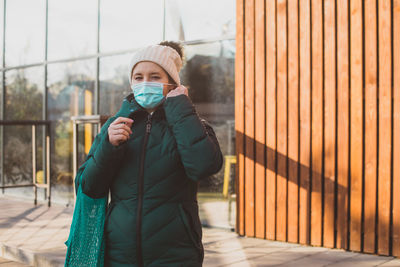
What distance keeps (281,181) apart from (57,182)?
14.5ft

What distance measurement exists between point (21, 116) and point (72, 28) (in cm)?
200

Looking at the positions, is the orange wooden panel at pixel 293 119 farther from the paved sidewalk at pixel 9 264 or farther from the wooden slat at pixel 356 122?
the paved sidewalk at pixel 9 264

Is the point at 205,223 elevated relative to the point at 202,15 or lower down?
lower down

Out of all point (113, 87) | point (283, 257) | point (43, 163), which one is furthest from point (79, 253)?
point (43, 163)

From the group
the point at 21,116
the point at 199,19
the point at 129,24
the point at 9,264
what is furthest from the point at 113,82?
the point at 9,264

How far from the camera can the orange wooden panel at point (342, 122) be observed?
497cm

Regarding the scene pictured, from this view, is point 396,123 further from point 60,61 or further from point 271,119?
point 60,61

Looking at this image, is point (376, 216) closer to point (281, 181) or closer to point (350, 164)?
point (350, 164)

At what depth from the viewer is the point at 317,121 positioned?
203 inches

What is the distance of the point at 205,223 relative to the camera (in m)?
6.56

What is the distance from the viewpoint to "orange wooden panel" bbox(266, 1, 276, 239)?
5.45m

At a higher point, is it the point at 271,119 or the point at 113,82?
the point at 113,82

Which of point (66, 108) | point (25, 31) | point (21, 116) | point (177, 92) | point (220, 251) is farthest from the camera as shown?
point (21, 116)

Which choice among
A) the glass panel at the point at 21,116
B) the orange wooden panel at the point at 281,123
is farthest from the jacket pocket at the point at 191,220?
the glass panel at the point at 21,116
